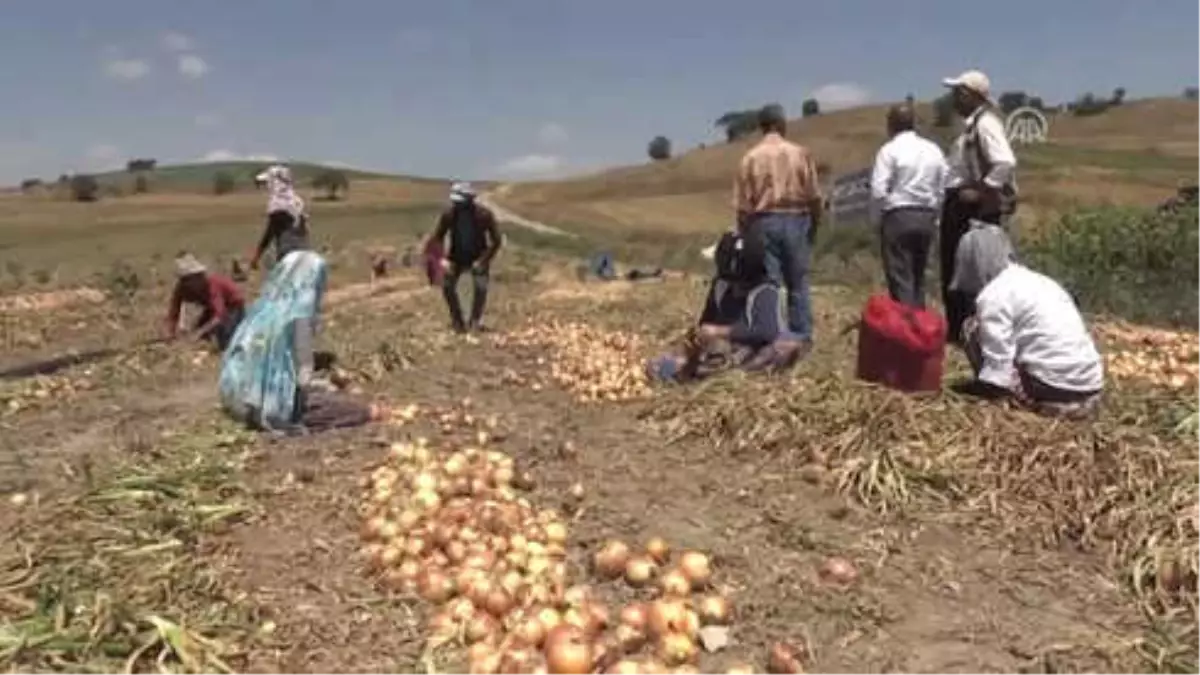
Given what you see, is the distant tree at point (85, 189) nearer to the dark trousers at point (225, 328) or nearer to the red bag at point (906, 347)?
the dark trousers at point (225, 328)

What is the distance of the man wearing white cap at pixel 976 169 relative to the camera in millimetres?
8688

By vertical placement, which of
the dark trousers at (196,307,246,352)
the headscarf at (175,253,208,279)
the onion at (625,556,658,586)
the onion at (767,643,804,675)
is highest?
the headscarf at (175,253,208,279)

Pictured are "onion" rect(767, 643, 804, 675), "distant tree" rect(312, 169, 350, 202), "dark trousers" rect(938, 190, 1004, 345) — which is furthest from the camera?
"distant tree" rect(312, 169, 350, 202)

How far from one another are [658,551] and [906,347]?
9.18ft

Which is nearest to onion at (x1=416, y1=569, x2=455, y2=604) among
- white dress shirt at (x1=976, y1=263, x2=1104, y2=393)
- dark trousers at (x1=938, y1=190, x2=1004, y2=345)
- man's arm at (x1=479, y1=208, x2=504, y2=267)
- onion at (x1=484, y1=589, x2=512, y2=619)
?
onion at (x1=484, y1=589, x2=512, y2=619)

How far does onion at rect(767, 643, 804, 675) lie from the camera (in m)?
4.47

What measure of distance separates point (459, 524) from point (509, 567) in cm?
54

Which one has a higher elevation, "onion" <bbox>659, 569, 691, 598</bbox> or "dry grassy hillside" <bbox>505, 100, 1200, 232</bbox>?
"onion" <bbox>659, 569, 691, 598</bbox>

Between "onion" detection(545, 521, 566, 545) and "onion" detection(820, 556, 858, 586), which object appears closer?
"onion" detection(820, 556, 858, 586)

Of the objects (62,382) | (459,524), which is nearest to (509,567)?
(459,524)

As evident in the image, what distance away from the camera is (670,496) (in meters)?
6.34

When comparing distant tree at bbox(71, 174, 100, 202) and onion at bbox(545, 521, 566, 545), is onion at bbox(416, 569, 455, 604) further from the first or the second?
distant tree at bbox(71, 174, 100, 202)

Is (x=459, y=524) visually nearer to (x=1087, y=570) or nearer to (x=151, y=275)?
(x=1087, y=570)

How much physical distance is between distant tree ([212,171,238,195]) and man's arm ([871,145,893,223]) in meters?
84.9
